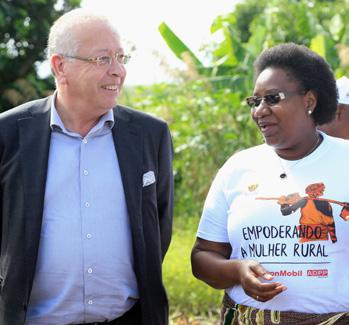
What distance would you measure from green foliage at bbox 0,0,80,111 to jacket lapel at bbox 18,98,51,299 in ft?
22.5

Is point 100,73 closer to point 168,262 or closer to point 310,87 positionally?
point 310,87

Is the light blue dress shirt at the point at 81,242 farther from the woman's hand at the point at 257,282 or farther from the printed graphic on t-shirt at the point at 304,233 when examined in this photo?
the printed graphic on t-shirt at the point at 304,233

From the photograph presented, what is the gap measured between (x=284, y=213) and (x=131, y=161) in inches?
29.5

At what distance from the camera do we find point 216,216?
368cm

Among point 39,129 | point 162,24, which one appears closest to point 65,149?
point 39,129

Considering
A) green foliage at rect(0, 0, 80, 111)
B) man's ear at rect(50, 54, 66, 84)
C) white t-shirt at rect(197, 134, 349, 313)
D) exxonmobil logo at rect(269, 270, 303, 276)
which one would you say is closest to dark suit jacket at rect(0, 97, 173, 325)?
man's ear at rect(50, 54, 66, 84)

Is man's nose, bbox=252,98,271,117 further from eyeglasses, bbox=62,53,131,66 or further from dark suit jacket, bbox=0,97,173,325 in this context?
eyeglasses, bbox=62,53,131,66

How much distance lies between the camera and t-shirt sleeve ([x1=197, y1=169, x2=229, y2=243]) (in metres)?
3.67

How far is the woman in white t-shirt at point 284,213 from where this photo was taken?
3359 mm

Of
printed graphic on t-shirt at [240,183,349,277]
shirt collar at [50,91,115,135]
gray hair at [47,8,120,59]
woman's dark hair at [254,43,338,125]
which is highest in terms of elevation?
gray hair at [47,8,120,59]

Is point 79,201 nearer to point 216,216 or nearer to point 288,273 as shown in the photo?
point 216,216

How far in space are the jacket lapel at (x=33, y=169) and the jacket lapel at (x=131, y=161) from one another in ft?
1.08

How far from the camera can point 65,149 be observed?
3.68 m

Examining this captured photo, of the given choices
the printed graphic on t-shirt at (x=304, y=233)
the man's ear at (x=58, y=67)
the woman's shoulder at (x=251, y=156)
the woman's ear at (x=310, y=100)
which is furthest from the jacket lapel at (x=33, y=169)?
the woman's ear at (x=310, y=100)
